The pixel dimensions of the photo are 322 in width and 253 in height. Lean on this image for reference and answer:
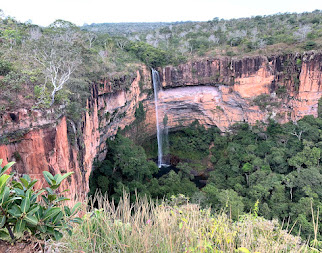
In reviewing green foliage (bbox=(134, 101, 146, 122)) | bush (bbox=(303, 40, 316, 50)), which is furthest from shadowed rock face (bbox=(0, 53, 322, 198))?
bush (bbox=(303, 40, 316, 50))

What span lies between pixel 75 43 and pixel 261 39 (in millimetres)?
16326

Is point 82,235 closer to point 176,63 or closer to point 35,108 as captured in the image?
point 35,108

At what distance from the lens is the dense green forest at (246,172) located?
460 inches

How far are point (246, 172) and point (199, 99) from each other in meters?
8.46

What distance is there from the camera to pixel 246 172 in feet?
53.9

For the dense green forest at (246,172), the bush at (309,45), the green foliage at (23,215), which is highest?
the bush at (309,45)

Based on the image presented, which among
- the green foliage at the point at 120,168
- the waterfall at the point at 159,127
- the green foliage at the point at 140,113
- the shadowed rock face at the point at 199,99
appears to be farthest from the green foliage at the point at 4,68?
the waterfall at the point at 159,127

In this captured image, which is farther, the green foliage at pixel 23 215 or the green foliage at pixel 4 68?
the green foliage at pixel 4 68

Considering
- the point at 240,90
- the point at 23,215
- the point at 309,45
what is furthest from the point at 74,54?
the point at 309,45

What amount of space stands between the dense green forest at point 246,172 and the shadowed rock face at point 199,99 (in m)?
1.39

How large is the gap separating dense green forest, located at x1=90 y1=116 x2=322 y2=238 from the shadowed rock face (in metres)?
1.39

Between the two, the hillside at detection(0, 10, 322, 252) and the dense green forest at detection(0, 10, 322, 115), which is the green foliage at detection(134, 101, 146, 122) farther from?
the dense green forest at detection(0, 10, 322, 115)

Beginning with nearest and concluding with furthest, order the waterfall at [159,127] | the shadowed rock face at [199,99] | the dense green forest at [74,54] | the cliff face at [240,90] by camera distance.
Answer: the dense green forest at [74,54]
the shadowed rock face at [199,99]
the cliff face at [240,90]
the waterfall at [159,127]

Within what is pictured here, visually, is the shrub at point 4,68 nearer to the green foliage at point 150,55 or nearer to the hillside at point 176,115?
the hillside at point 176,115
